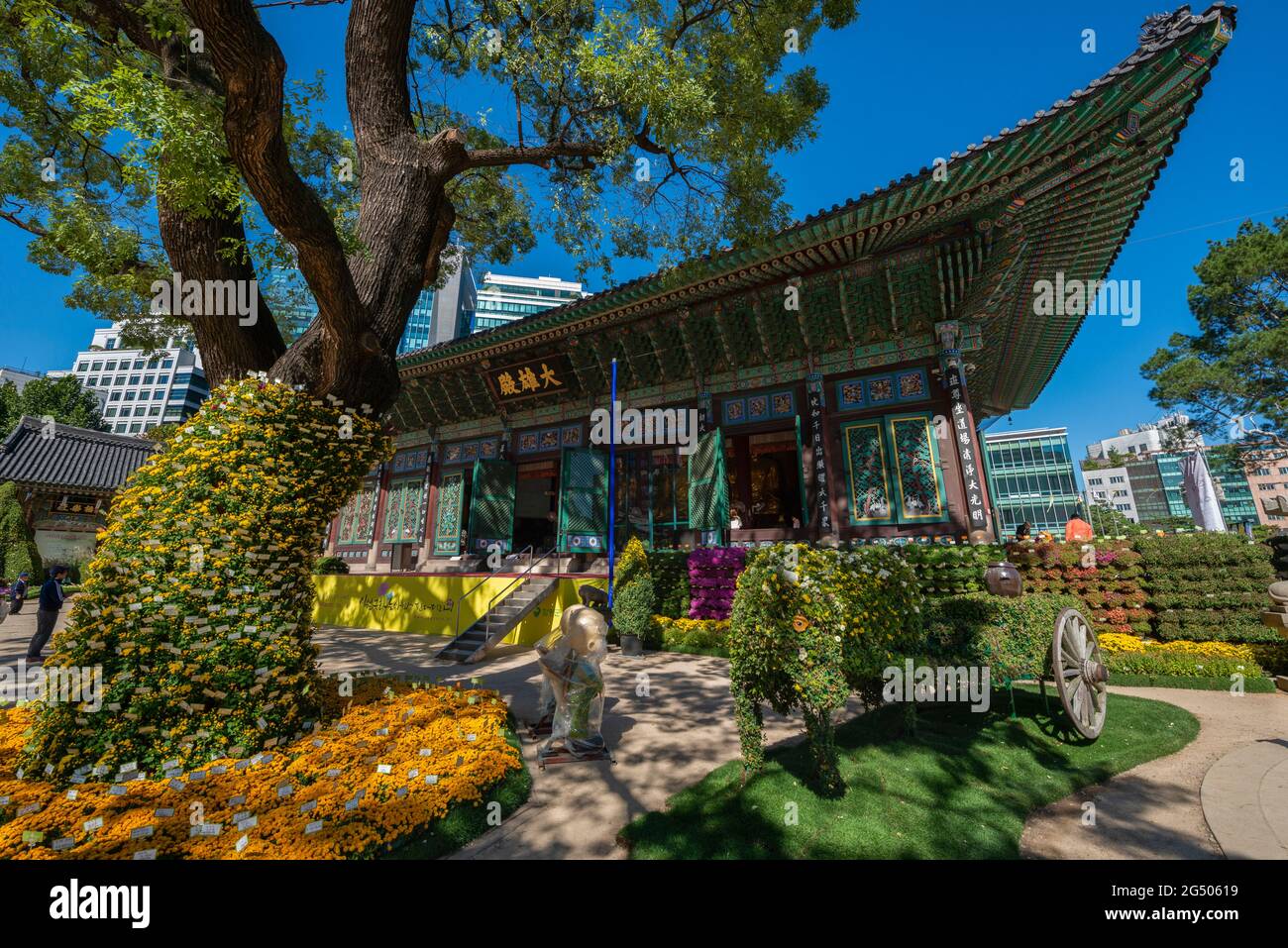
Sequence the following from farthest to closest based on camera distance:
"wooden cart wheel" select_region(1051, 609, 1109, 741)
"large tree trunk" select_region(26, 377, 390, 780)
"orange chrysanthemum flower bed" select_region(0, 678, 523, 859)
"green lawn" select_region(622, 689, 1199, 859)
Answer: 1. "wooden cart wheel" select_region(1051, 609, 1109, 741)
2. "large tree trunk" select_region(26, 377, 390, 780)
3. "green lawn" select_region(622, 689, 1199, 859)
4. "orange chrysanthemum flower bed" select_region(0, 678, 523, 859)

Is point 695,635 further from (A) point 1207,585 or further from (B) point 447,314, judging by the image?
(B) point 447,314

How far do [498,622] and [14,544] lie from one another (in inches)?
756

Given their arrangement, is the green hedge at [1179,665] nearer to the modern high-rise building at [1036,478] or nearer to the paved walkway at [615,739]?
the paved walkway at [615,739]

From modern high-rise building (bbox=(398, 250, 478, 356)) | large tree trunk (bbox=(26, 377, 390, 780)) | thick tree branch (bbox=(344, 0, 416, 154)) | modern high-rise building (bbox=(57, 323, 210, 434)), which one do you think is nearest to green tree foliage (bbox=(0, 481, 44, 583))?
large tree trunk (bbox=(26, 377, 390, 780))

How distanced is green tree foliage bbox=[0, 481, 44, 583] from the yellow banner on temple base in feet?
34.9

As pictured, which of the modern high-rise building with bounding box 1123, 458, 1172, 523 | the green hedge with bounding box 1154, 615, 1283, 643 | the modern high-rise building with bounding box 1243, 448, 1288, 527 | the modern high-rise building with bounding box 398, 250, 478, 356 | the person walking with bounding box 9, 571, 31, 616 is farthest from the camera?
the modern high-rise building with bounding box 1123, 458, 1172, 523

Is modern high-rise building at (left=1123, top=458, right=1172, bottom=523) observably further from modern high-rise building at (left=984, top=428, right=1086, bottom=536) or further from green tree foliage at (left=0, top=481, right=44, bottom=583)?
green tree foliage at (left=0, top=481, right=44, bottom=583)

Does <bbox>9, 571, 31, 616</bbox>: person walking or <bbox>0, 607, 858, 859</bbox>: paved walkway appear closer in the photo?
<bbox>0, 607, 858, 859</bbox>: paved walkway

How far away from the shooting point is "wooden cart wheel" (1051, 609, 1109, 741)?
4051mm

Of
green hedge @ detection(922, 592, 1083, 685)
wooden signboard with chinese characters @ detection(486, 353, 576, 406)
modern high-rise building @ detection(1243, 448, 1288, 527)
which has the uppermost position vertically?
wooden signboard with chinese characters @ detection(486, 353, 576, 406)

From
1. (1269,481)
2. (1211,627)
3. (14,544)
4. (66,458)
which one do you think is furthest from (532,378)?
(1269,481)

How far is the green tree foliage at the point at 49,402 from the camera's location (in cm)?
2703

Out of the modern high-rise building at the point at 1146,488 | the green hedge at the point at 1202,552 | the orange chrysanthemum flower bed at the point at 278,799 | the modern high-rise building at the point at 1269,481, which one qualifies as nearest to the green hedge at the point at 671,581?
the orange chrysanthemum flower bed at the point at 278,799
